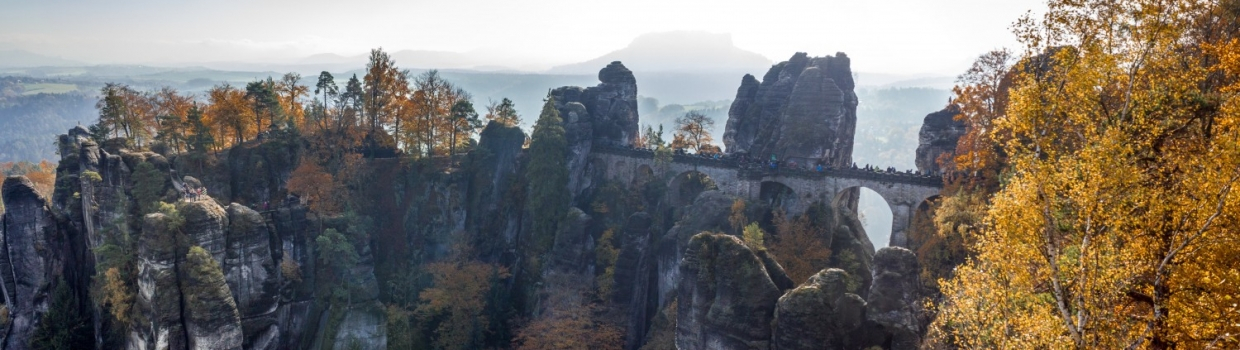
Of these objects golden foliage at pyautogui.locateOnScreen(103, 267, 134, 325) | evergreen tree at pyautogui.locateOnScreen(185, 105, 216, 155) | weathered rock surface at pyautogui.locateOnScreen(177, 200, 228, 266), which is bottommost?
golden foliage at pyautogui.locateOnScreen(103, 267, 134, 325)

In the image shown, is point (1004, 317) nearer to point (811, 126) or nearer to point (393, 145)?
point (811, 126)

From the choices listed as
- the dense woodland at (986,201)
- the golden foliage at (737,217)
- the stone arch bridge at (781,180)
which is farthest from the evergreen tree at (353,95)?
the golden foliage at (737,217)

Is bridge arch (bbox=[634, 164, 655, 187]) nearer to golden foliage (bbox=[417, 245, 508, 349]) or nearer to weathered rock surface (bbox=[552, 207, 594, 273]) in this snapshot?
weathered rock surface (bbox=[552, 207, 594, 273])

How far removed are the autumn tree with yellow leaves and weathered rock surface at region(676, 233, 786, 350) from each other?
40.8 feet

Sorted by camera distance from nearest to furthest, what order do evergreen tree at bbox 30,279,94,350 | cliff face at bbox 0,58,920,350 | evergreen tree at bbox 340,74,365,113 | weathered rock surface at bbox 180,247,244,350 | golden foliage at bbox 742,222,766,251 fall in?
1. cliff face at bbox 0,58,920,350
2. golden foliage at bbox 742,222,766,251
3. weathered rock surface at bbox 180,247,244,350
4. evergreen tree at bbox 30,279,94,350
5. evergreen tree at bbox 340,74,365,113

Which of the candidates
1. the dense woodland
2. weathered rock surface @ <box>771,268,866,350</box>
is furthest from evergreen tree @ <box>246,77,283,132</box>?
weathered rock surface @ <box>771,268,866,350</box>

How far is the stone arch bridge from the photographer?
41.0m

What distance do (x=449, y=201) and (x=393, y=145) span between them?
7.40 metres

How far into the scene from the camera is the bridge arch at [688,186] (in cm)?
5012

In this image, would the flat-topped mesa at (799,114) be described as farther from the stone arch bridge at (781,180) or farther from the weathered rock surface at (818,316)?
the weathered rock surface at (818,316)

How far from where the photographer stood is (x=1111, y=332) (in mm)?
11562

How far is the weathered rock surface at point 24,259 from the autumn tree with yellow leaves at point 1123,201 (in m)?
55.6

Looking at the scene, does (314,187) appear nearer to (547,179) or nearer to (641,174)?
(547,179)

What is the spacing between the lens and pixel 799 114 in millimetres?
48438
